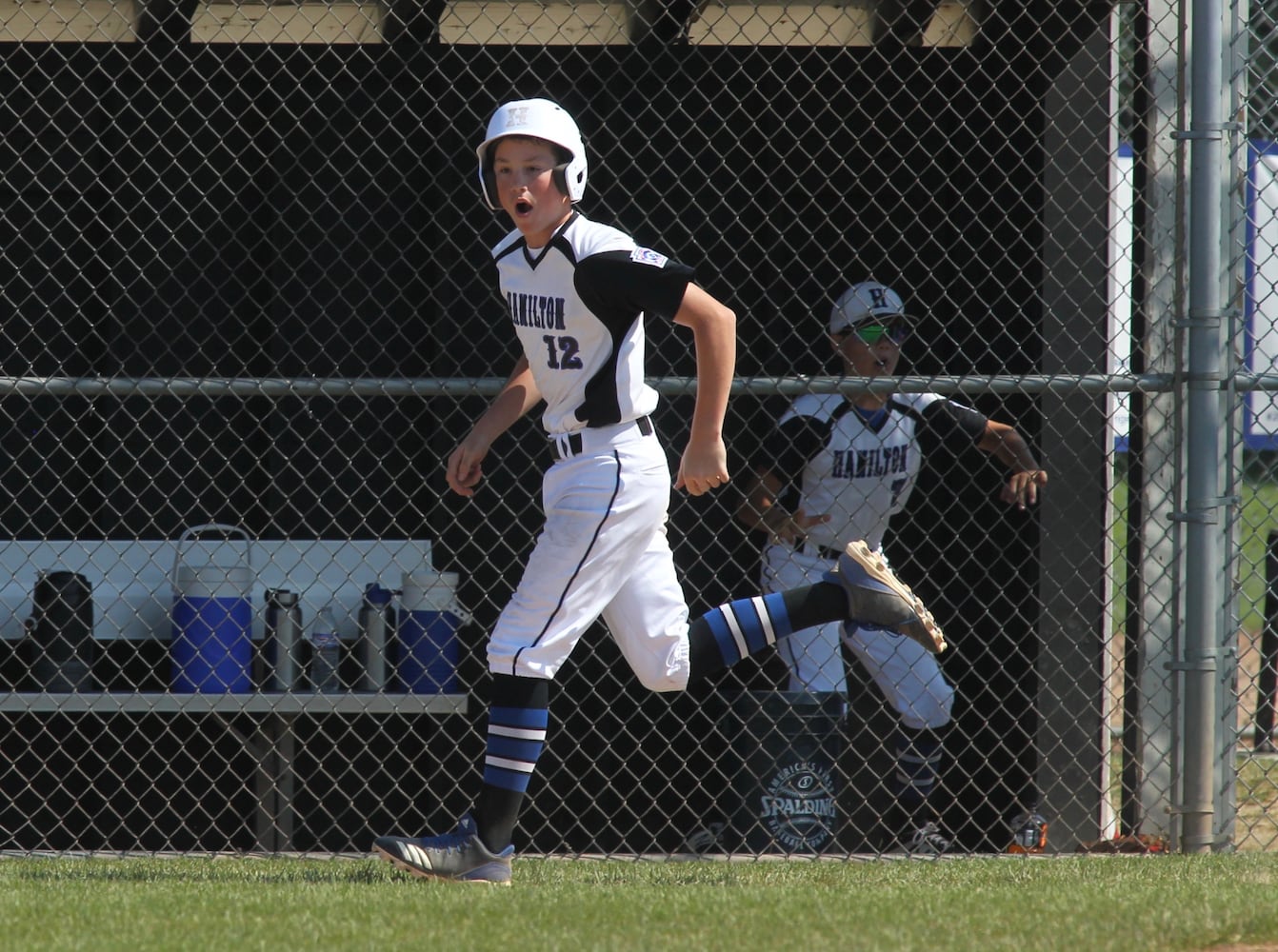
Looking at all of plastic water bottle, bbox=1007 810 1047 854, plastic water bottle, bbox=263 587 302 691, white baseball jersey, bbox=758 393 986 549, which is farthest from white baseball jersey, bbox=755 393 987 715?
plastic water bottle, bbox=263 587 302 691

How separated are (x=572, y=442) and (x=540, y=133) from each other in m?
0.72

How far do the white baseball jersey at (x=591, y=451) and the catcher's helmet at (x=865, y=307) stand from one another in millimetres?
1693

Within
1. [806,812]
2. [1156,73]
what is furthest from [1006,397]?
[806,812]

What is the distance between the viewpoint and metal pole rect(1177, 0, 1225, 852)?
173 inches

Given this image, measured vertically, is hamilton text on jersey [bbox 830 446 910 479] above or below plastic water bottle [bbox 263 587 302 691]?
above

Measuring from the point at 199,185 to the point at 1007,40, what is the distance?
9.98ft

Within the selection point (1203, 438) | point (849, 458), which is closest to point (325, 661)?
point (849, 458)

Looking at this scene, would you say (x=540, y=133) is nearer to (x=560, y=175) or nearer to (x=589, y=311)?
(x=560, y=175)

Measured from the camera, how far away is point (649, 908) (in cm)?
347

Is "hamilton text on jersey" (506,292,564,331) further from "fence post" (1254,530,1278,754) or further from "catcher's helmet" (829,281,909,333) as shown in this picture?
"fence post" (1254,530,1278,754)

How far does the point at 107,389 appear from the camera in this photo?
4246mm

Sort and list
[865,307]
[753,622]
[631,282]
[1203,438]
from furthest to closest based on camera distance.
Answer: [865,307]
[1203,438]
[753,622]
[631,282]

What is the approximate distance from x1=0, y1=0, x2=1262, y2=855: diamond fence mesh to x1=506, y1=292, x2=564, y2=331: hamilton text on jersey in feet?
5.56

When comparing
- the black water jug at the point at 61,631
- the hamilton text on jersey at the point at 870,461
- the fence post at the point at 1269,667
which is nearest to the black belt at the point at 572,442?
the hamilton text on jersey at the point at 870,461
